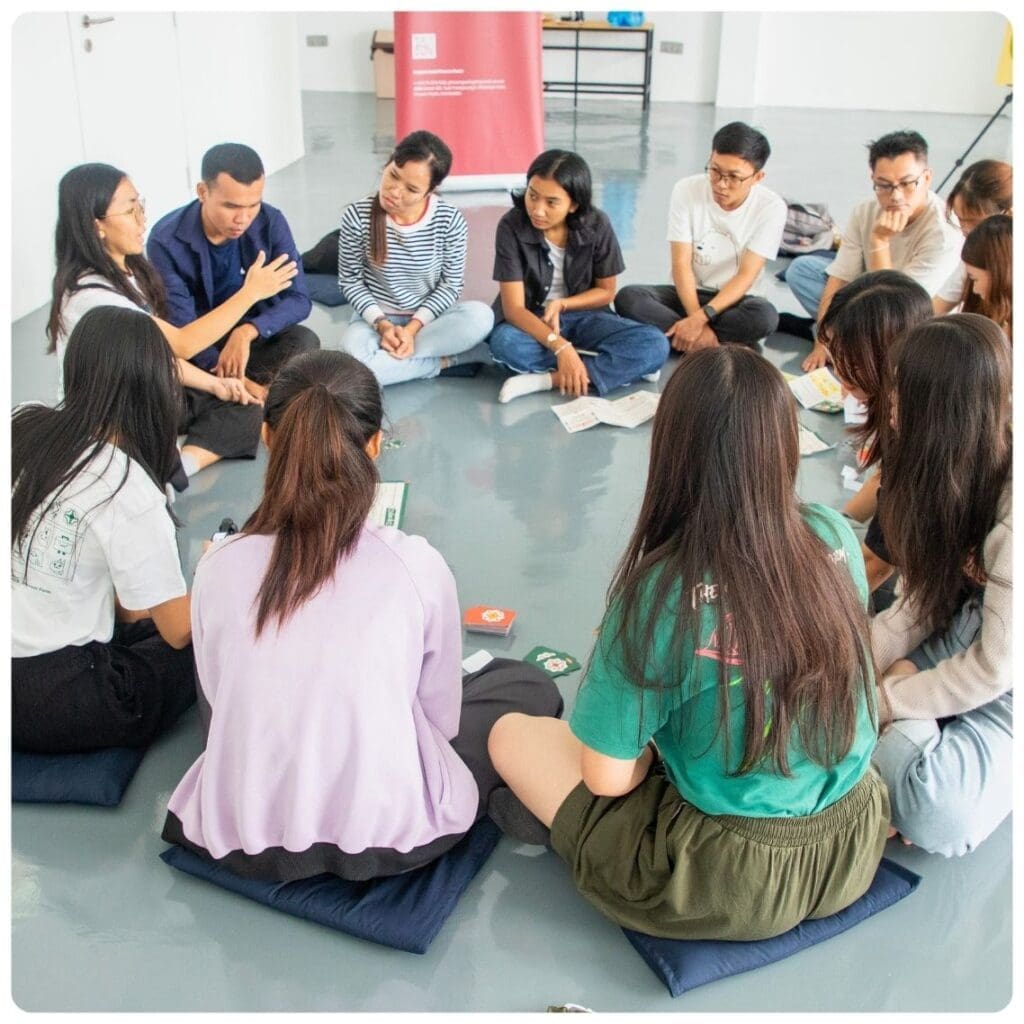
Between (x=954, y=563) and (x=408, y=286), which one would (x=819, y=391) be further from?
(x=954, y=563)

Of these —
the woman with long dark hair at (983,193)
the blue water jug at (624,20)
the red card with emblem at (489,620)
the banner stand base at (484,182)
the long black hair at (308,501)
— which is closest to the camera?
the long black hair at (308,501)

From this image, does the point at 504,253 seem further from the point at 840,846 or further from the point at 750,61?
the point at 750,61

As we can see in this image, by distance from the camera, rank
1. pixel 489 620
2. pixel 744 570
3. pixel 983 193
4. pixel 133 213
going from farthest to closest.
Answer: pixel 983 193
pixel 133 213
pixel 489 620
pixel 744 570

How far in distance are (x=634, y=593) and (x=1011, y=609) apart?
0.69 m

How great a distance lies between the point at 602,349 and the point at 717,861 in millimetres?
A: 2407

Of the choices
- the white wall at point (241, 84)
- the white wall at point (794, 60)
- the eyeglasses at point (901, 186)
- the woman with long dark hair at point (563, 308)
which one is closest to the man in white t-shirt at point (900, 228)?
the eyeglasses at point (901, 186)

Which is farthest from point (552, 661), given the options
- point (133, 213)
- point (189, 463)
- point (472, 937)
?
point (133, 213)

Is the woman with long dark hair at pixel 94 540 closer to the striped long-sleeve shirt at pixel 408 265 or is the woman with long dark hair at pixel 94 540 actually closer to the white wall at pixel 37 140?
the striped long-sleeve shirt at pixel 408 265

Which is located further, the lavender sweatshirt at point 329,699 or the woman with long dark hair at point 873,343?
the woman with long dark hair at point 873,343

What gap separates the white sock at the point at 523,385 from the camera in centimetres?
357

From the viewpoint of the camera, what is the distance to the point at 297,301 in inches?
139

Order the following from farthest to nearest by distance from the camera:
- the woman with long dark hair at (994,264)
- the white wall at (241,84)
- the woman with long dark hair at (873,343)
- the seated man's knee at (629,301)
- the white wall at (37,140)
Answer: the white wall at (241,84)
the white wall at (37,140)
the seated man's knee at (629,301)
the woman with long dark hair at (994,264)
the woman with long dark hair at (873,343)

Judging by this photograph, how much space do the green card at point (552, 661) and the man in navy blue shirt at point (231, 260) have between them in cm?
145

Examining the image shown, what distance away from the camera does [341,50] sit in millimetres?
10180
